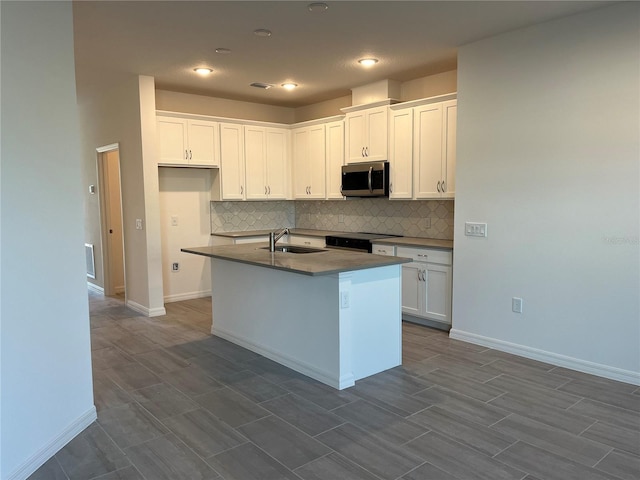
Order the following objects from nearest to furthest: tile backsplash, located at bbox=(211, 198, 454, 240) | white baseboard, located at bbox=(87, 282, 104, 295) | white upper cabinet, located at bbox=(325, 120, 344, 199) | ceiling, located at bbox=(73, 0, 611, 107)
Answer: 1. ceiling, located at bbox=(73, 0, 611, 107)
2. tile backsplash, located at bbox=(211, 198, 454, 240)
3. white upper cabinet, located at bbox=(325, 120, 344, 199)
4. white baseboard, located at bbox=(87, 282, 104, 295)

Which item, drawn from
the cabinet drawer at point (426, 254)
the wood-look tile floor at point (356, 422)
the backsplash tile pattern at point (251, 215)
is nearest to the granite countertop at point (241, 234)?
the backsplash tile pattern at point (251, 215)

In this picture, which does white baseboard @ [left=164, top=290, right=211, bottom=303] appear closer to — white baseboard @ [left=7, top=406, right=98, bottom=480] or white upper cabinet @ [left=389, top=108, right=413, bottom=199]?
white upper cabinet @ [left=389, top=108, right=413, bottom=199]

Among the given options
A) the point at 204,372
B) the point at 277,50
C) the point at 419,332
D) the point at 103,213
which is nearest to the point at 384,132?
the point at 277,50

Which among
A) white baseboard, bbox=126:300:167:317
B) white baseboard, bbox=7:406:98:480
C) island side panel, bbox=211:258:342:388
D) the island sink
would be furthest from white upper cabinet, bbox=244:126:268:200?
white baseboard, bbox=7:406:98:480

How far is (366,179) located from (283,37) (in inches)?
80.8

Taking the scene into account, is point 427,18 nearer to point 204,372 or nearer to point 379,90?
point 379,90

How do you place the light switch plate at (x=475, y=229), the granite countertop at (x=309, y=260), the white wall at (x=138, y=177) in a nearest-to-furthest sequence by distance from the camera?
the granite countertop at (x=309, y=260) → the light switch plate at (x=475, y=229) → the white wall at (x=138, y=177)

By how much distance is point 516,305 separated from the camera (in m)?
3.95

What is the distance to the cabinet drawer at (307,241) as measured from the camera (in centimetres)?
609

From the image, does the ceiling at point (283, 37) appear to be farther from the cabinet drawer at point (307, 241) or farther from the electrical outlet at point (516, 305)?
the electrical outlet at point (516, 305)

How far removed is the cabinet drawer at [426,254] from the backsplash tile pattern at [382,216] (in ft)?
1.96

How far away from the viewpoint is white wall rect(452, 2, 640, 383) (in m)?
3.31

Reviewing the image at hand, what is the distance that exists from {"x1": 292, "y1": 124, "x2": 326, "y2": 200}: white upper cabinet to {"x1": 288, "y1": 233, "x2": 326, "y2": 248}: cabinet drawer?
1.93 ft

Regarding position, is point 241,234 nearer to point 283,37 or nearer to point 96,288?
point 96,288
